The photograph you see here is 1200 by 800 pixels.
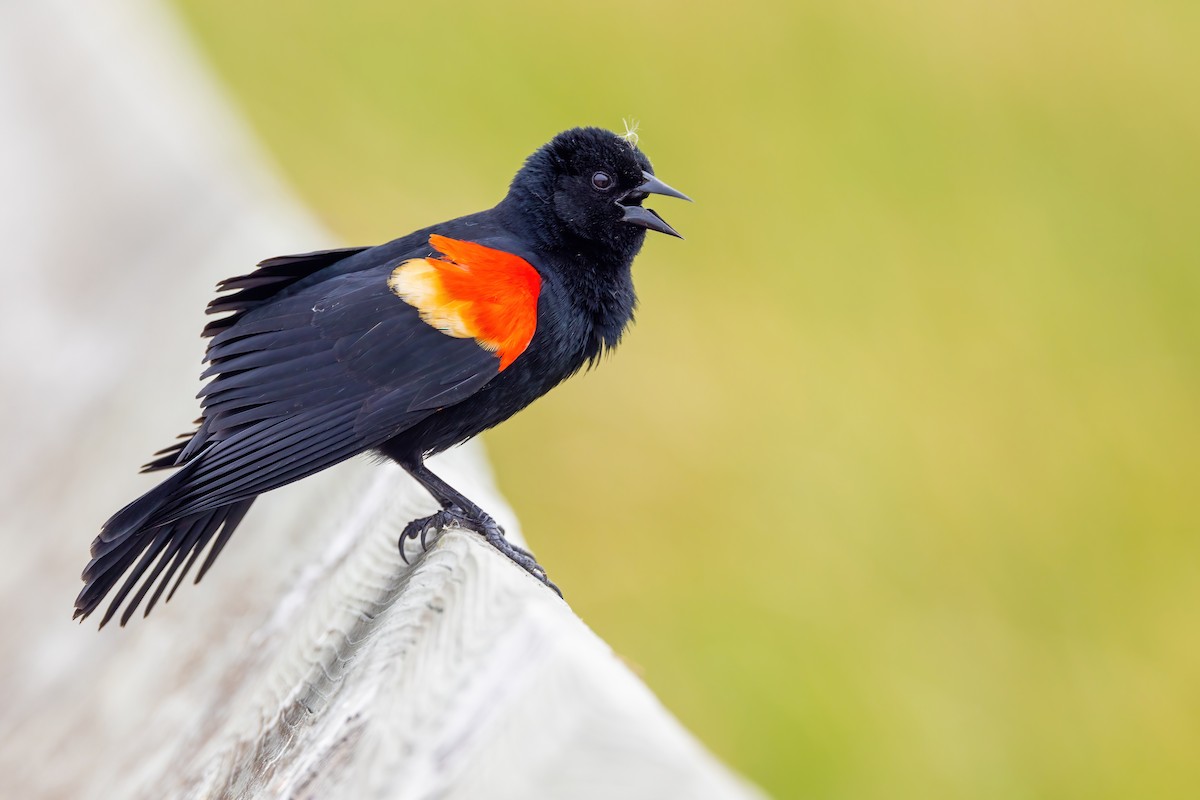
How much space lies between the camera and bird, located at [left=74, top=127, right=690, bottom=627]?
2002 mm

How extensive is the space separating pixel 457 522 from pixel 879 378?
8.33 ft

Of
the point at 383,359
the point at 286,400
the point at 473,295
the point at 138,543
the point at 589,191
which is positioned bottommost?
the point at 138,543

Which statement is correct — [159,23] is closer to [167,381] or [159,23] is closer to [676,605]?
[167,381]

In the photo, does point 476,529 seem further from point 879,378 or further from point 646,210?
point 879,378

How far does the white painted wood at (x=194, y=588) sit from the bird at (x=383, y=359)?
156 mm

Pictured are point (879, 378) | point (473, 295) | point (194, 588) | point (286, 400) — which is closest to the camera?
point (286, 400)

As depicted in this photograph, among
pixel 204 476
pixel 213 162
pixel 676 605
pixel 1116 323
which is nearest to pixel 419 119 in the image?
pixel 213 162

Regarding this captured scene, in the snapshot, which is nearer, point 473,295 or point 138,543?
point 138,543

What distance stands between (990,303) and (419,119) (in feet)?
8.90

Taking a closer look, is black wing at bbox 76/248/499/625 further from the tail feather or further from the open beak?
the open beak

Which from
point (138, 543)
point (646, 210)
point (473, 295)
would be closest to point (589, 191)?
point (646, 210)

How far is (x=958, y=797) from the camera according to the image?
330cm

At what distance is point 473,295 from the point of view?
7.47 ft

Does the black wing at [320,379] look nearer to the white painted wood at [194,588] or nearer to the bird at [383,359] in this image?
the bird at [383,359]
